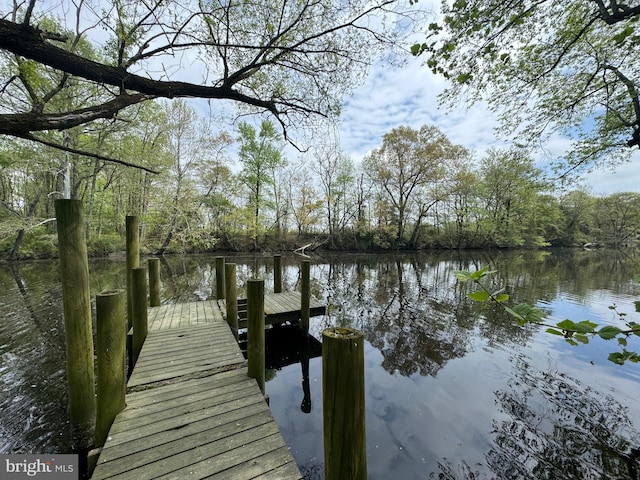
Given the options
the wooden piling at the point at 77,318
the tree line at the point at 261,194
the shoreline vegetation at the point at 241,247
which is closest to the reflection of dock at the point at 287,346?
the wooden piling at the point at 77,318

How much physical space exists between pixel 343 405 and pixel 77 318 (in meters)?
2.91

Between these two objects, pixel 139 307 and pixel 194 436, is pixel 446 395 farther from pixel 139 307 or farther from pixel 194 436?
pixel 139 307

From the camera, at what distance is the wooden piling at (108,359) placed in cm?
217

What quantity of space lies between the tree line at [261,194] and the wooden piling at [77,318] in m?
11.7

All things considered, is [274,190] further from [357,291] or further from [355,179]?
[357,291]

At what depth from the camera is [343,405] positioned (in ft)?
3.86

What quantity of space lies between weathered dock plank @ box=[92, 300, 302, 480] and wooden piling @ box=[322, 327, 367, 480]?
34.6 inches

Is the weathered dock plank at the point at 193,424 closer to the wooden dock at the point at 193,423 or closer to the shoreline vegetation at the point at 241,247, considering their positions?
the wooden dock at the point at 193,423

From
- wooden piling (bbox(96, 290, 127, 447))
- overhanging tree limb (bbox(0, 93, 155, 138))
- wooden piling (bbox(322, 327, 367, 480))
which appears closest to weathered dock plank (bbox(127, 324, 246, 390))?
wooden piling (bbox(96, 290, 127, 447))

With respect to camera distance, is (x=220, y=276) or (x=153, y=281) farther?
(x=220, y=276)

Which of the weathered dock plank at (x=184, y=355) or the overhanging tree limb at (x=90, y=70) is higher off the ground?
the overhanging tree limb at (x=90, y=70)

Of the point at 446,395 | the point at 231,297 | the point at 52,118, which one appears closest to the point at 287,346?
the point at 231,297

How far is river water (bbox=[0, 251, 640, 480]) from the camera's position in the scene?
2.76 m

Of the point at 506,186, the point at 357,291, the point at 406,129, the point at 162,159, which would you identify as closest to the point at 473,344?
the point at 357,291
